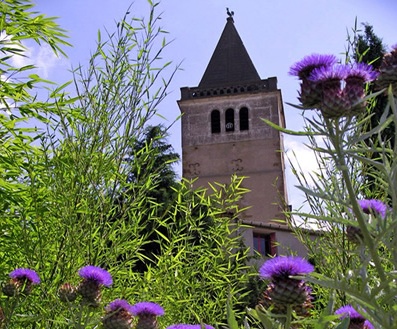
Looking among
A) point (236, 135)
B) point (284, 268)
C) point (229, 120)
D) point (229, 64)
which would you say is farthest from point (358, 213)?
point (229, 64)

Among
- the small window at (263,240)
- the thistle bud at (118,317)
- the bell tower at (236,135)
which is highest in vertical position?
the bell tower at (236,135)

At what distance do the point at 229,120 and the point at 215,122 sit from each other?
0.61 meters

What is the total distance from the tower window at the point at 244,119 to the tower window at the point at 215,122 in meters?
0.95

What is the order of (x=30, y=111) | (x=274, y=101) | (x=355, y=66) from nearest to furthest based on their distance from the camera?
(x=355, y=66), (x=30, y=111), (x=274, y=101)

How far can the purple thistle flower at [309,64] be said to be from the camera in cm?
120

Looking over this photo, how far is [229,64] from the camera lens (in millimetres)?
26047

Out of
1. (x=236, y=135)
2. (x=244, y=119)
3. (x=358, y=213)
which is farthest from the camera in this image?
(x=244, y=119)

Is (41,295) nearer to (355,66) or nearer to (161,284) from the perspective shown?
(161,284)

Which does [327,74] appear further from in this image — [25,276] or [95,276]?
[25,276]

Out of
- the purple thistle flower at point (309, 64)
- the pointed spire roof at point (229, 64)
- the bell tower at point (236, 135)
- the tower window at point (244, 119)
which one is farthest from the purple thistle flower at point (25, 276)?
the pointed spire roof at point (229, 64)

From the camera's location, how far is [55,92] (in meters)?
2.99

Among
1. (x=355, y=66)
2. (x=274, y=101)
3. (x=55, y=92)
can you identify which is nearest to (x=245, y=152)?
(x=274, y=101)

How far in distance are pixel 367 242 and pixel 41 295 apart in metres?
1.61

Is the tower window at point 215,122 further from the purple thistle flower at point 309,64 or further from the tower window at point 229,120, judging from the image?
the purple thistle flower at point 309,64
